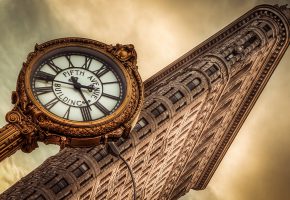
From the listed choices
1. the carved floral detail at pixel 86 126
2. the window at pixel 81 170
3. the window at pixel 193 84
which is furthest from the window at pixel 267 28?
the carved floral detail at pixel 86 126

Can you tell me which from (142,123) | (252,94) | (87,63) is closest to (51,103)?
(87,63)

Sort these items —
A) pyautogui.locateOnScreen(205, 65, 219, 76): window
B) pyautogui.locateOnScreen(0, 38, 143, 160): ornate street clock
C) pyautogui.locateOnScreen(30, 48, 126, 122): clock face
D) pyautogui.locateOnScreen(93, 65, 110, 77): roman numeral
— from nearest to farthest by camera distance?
1. pyautogui.locateOnScreen(0, 38, 143, 160): ornate street clock
2. pyautogui.locateOnScreen(30, 48, 126, 122): clock face
3. pyautogui.locateOnScreen(93, 65, 110, 77): roman numeral
4. pyautogui.locateOnScreen(205, 65, 219, 76): window

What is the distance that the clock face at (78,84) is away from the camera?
9.04 m

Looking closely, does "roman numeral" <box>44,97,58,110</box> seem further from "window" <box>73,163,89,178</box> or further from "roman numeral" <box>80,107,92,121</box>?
"window" <box>73,163,89,178</box>

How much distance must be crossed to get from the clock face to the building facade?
2310cm

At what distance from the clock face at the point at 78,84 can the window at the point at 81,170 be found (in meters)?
29.1

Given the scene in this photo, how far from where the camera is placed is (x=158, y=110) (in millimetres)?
43125

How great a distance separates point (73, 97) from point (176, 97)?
117 feet

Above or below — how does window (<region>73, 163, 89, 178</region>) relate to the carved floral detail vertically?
above

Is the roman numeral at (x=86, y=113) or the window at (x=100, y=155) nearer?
the roman numeral at (x=86, y=113)

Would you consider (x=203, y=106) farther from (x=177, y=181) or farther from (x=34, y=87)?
(x=34, y=87)

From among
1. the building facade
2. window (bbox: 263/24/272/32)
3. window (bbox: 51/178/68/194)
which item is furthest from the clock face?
window (bbox: 263/24/272/32)

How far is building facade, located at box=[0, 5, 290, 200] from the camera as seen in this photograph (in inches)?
1563

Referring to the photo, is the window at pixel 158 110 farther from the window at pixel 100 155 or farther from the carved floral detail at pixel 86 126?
the carved floral detail at pixel 86 126
